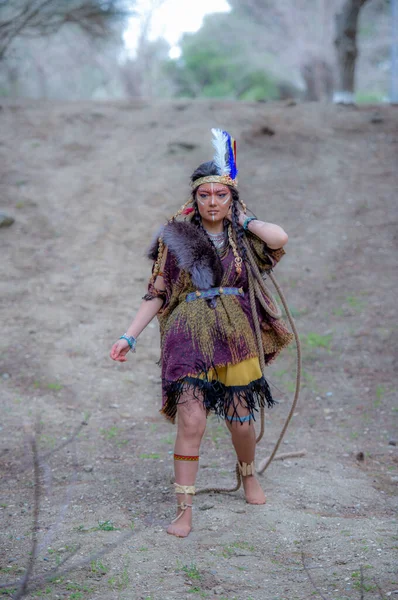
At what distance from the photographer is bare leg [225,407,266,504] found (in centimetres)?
348

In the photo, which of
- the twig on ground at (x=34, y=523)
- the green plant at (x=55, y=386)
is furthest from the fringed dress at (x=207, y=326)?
the green plant at (x=55, y=386)

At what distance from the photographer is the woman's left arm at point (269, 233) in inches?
132

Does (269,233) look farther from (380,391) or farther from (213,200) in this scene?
(380,391)

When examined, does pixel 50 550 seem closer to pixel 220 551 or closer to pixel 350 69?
pixel 220 551

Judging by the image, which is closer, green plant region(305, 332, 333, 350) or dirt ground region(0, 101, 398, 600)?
→ dirt ground region(0, 101, 398, 600)

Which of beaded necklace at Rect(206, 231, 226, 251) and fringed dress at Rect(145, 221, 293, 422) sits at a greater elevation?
beaded necklace at Rect(206, 231, 226, 251)

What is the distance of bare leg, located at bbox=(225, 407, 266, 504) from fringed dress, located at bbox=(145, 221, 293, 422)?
0.08 metres

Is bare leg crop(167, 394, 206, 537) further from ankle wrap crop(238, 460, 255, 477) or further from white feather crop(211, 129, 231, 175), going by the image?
white feather crop(211, 129, 231, 175)

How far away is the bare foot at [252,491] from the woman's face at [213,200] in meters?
1.41

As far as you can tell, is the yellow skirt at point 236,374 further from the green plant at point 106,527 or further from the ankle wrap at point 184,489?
the green plant at point 106,527

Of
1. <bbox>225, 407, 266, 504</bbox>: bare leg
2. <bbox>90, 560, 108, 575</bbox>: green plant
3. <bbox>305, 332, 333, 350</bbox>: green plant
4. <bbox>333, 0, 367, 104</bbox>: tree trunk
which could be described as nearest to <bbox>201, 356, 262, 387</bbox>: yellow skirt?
<bbox>225, 407, 266, 504</bbox>: bare leg

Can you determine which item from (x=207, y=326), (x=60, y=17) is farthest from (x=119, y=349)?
(x=60, y=17)

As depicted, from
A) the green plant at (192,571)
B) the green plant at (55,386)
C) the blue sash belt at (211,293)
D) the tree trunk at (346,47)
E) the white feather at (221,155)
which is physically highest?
the tree trunk at (346,47)

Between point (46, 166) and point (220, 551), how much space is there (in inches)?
264
